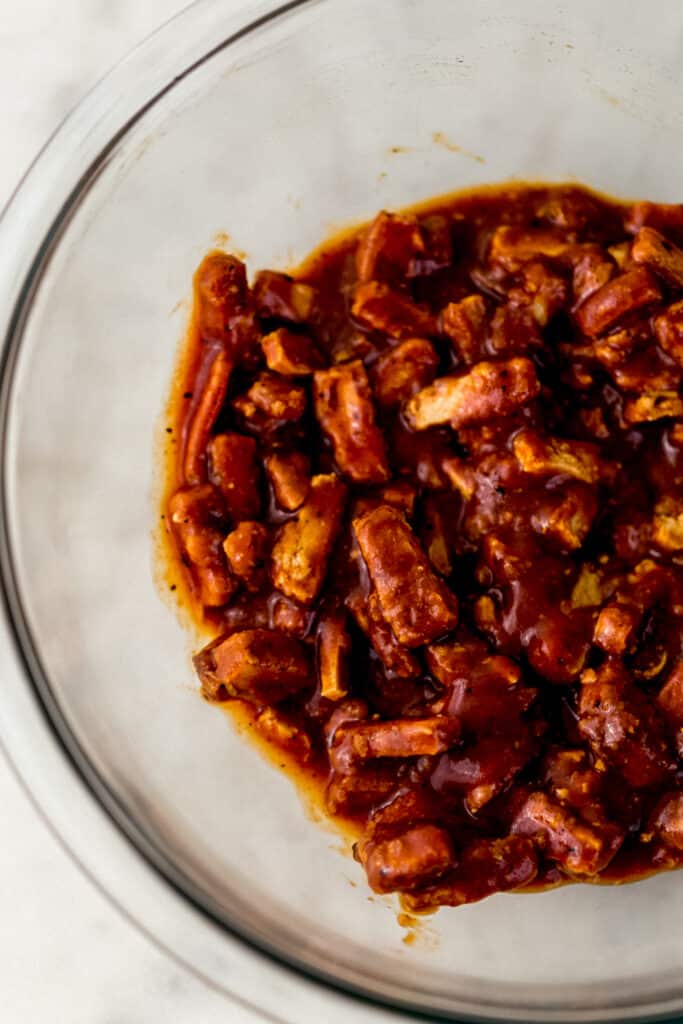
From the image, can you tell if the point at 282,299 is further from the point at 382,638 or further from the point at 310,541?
the point at 382,638

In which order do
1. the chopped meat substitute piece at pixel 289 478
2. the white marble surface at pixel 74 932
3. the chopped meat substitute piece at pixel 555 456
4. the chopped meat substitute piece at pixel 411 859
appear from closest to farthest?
the chopped meat substitute piece at pixel 411 859
the chopped meat substitute piece at pixel 555 456
the chopped meat substitute piece at pixel 289 478
the white marble surface at pixel 74 932

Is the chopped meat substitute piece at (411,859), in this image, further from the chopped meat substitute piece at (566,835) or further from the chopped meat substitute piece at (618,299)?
the chopped meat substitute piece at (618,299)

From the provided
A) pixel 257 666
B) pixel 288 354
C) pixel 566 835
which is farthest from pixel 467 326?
pixel 566 835

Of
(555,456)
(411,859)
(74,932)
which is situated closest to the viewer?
(411,859)

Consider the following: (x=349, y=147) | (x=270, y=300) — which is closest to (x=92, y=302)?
(x=270, y=300)

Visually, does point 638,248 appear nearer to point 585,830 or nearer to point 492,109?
point 492,109

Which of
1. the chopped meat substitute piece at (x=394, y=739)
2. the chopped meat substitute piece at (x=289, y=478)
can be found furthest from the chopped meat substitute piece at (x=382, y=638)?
the chopped meat substitute piece at (x=289, y=478)

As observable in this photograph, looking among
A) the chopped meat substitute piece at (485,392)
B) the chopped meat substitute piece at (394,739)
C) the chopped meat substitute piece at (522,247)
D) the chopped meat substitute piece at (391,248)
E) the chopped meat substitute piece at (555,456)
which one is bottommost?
the chopped meat substitute piece at (394,739)
